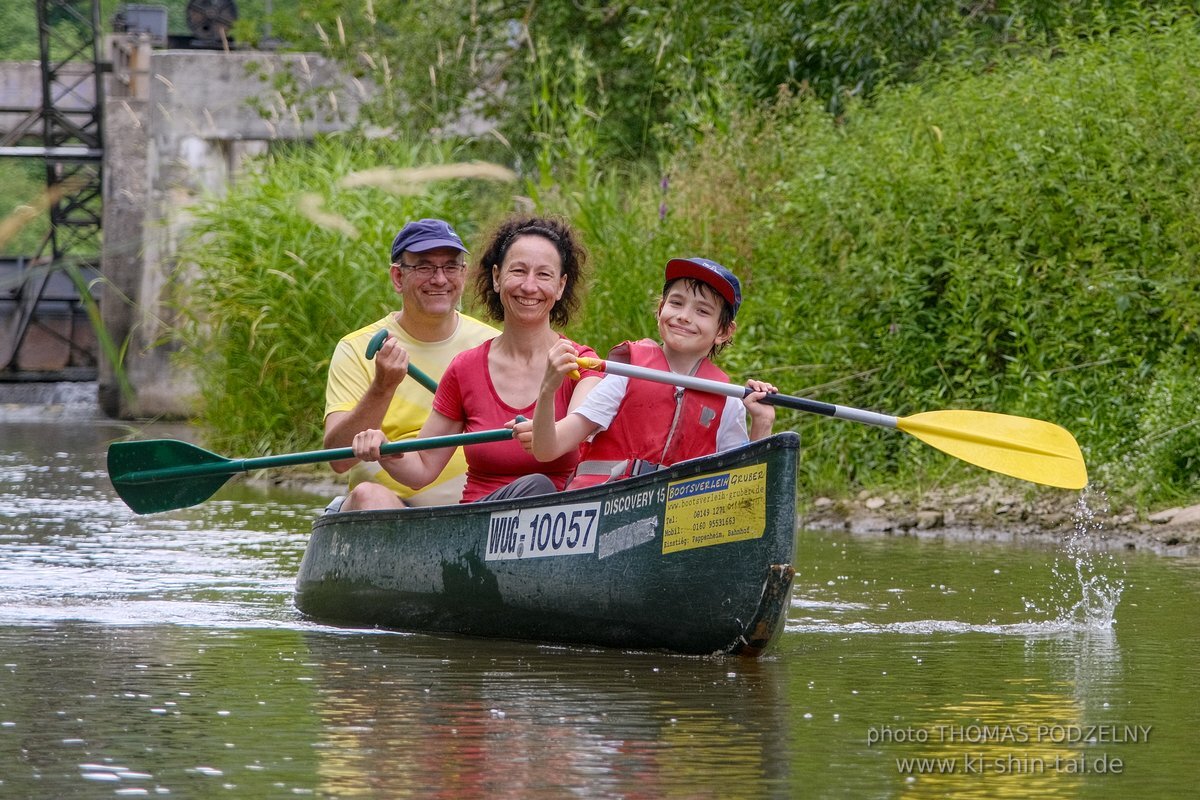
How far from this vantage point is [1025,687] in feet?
14.8

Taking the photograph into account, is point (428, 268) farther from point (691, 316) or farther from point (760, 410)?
point (760, 410)

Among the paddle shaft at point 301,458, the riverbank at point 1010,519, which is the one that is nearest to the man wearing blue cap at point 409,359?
the paddle shaft at point 301,458

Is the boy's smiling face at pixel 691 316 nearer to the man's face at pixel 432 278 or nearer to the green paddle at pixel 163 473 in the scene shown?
the man's face at pixel 432 278

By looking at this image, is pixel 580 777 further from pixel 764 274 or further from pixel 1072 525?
pixel 764 274

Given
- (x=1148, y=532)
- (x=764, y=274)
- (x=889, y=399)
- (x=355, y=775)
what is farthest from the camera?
(x=764, y=274)

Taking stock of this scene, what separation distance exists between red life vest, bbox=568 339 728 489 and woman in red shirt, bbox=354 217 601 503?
19 cm

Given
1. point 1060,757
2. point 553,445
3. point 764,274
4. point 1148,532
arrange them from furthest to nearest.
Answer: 1. point 764,274
2. point 1148,532
3. point 553,445
4. point 1060,757

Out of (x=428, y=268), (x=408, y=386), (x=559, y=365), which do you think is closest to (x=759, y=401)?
(x=559, y=365)

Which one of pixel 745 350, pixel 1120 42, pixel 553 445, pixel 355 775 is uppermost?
pixel 1120 42

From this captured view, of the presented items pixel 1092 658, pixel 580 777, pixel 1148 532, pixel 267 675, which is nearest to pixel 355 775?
pixel 580 777

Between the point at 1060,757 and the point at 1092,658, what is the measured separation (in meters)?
1.36

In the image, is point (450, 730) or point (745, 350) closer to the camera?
point (450, 730)

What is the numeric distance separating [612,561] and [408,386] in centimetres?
123

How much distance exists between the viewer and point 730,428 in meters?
5.10
